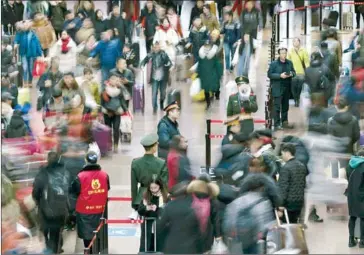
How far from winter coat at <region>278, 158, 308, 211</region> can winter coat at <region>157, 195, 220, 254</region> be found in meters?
2.57

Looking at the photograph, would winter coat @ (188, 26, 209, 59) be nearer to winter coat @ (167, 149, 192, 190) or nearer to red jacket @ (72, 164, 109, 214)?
winter coat @ (167, 149, 192, 190)

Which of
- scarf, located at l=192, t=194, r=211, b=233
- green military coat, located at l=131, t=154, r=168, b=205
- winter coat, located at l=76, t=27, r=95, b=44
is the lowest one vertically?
scarf, located at l=192, t=194, r=211, b=233

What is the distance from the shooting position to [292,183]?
55.7 feet

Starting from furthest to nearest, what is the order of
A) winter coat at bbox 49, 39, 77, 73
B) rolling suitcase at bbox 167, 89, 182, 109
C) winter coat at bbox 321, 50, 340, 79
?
winter coat at bbox 49, 39, 77, 73 < rolling suitcase at bbox 167, 89, 182, 109 < winter coat at bbox 321, 50, 340, 79

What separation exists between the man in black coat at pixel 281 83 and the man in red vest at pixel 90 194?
9.07 meters

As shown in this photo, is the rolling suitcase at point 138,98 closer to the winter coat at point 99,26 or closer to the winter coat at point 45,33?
the winter coat at point 99,26

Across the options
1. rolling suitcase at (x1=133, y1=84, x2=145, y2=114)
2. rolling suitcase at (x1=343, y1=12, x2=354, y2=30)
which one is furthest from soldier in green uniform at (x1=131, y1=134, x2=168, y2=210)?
rolling suitcase at (x1=343, y1=12, x2=354, y2=30)

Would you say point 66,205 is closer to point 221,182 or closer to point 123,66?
point 221,182

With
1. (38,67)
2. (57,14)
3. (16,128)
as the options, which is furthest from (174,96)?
(57,14)

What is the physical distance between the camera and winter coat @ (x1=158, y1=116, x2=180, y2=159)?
19000mm

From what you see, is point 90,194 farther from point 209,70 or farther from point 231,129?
point 209,70

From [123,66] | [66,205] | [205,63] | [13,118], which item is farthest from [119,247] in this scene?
[205,63]

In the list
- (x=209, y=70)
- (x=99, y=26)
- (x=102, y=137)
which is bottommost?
(x=102, y=137)

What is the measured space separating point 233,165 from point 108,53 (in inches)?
454
